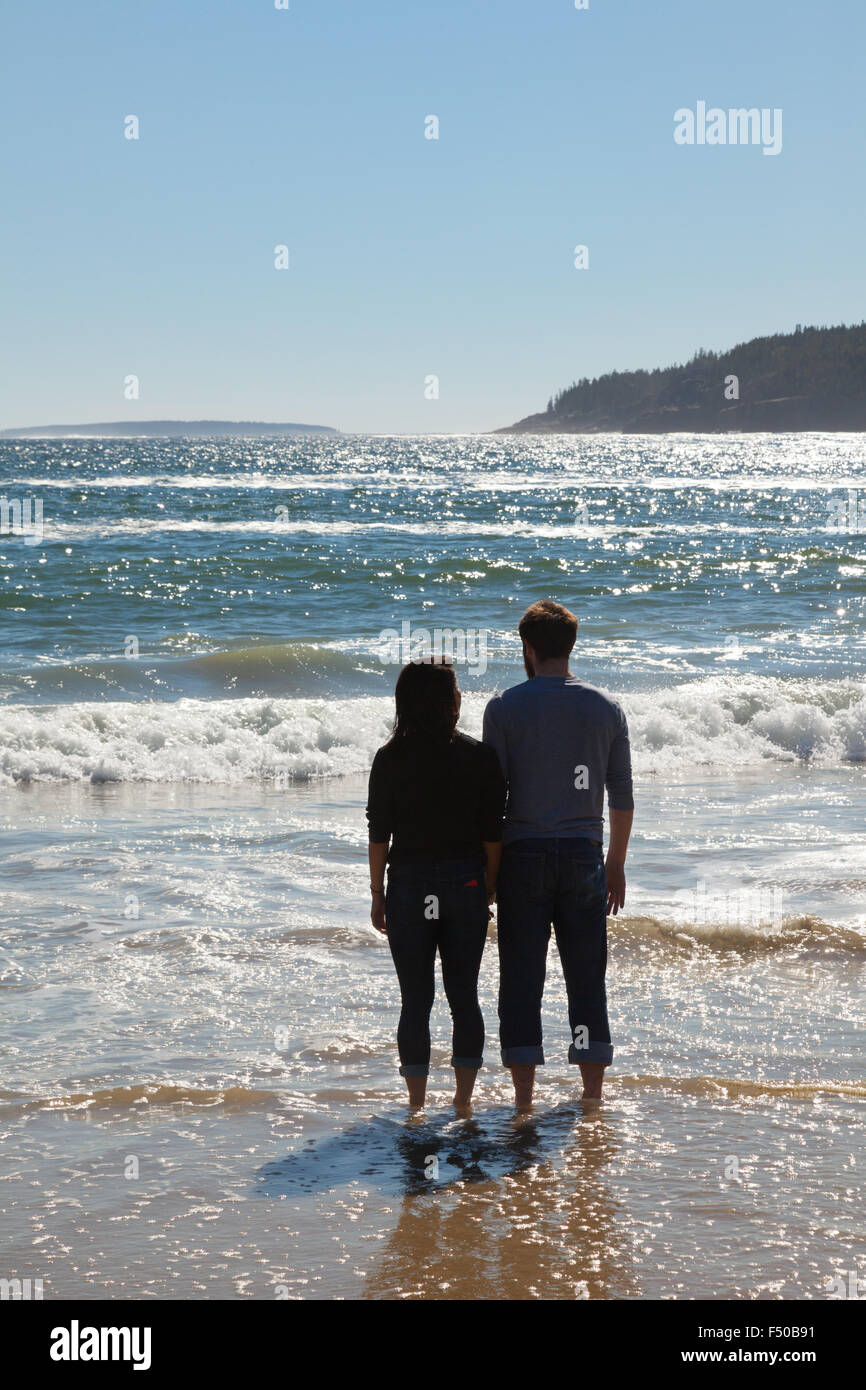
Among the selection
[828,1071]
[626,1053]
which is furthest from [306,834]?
[828,1071]

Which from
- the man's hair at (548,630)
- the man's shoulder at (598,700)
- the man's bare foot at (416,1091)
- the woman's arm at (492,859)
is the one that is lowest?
the man's bare foot at (416,1091)

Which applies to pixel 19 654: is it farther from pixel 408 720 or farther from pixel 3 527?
pixel 3 527

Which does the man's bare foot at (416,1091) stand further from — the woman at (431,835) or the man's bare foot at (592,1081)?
the man's bare foot at (592,1081)

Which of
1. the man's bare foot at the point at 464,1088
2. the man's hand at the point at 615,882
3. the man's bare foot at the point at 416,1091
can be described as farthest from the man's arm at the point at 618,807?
the man's bare foot at the point at 416,1091

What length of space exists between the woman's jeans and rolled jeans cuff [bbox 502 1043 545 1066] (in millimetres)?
118

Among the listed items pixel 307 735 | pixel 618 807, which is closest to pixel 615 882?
pixel 618 807

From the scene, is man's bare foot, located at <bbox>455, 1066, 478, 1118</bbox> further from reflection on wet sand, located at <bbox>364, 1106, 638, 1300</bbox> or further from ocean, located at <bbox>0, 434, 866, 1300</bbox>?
reflection on wet sand, located at <bbox>364, 1106, 638, 1300</bbox>

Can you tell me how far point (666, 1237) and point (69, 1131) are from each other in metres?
2.04

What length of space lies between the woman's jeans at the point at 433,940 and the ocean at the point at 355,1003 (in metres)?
0.31

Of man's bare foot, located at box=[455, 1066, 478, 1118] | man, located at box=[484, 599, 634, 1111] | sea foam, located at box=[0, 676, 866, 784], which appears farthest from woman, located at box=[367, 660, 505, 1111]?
sea foam, located at box=[0, 676, 866, 784]

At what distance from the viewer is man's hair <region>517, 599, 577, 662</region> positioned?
4352mm

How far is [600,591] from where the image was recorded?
24438mm

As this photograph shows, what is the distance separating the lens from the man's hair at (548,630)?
14.3 feet

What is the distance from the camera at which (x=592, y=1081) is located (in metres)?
4.64
